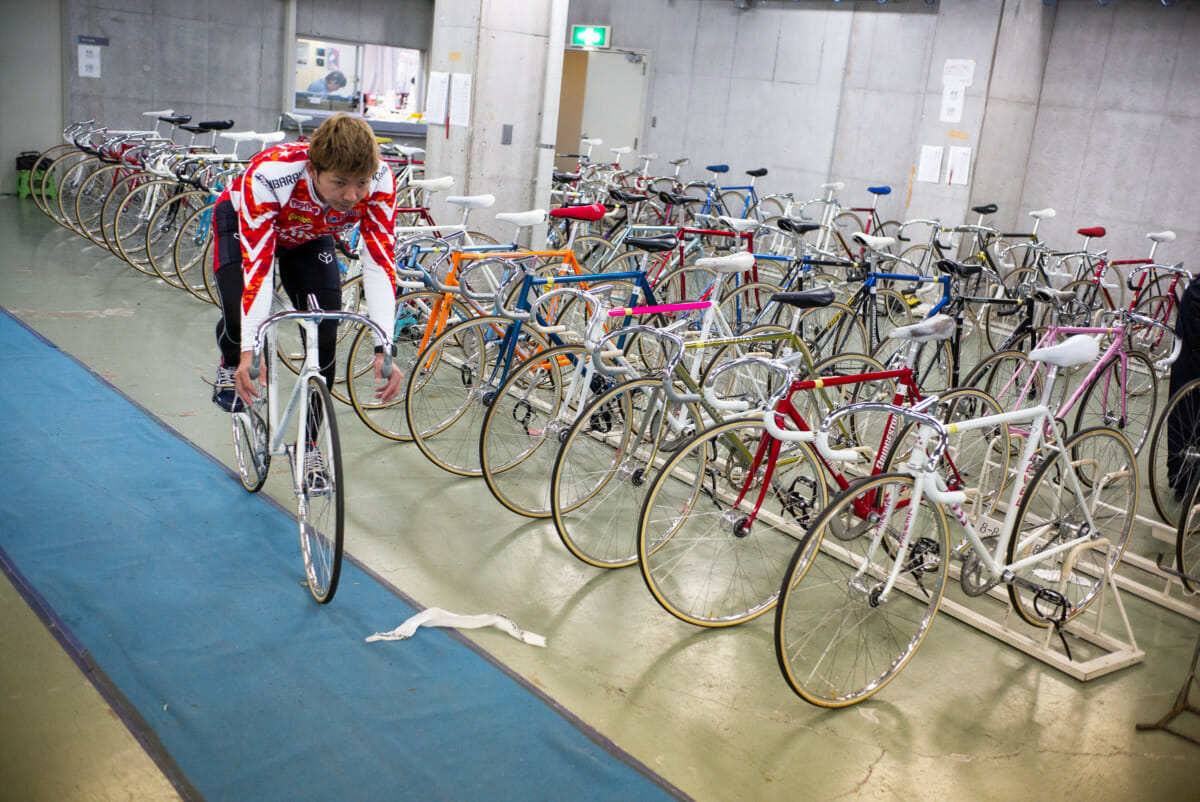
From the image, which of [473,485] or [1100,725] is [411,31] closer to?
[473,485]

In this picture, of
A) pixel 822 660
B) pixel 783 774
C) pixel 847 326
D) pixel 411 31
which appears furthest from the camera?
pixel 411 31

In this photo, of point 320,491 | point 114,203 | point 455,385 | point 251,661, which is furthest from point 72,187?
point 251,661

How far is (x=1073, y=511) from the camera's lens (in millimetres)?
3338

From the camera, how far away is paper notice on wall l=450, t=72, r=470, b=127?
6723mm

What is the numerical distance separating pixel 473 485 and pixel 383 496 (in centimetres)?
41

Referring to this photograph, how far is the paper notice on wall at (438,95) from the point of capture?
6.84 metres

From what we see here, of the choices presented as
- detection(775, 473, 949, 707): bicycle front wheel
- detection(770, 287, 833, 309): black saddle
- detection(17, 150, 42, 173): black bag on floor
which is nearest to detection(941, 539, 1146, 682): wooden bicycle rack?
detection(775, 473, 949, 707): bicycle front wheel

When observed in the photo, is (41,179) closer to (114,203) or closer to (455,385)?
(114,203)

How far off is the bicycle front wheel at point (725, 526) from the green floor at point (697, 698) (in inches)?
4.6

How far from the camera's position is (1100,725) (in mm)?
2938

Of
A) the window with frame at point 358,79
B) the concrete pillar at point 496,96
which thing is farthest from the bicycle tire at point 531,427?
the window with frame at point 358,79

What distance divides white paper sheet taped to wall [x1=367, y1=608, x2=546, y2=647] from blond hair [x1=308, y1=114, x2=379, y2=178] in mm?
1336

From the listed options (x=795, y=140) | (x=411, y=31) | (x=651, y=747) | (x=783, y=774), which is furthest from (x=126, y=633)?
(x=411, y=31)

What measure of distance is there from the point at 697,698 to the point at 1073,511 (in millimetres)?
1487
